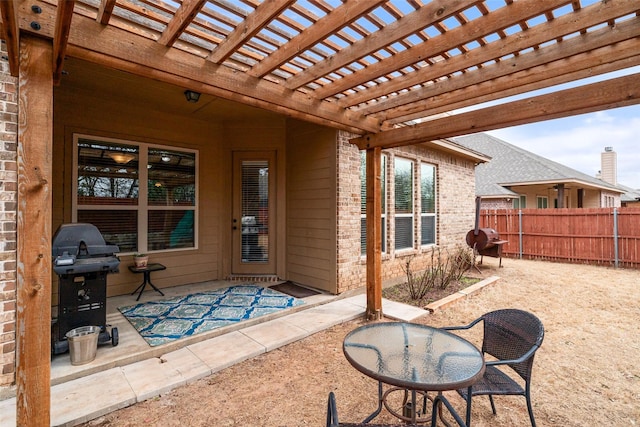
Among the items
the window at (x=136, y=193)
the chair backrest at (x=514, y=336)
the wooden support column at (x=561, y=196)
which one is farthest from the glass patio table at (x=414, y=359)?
the wooden support column at (x=561, y=196)

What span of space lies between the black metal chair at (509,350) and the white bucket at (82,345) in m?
3.19

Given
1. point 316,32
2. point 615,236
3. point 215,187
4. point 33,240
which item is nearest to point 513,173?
point 615,236

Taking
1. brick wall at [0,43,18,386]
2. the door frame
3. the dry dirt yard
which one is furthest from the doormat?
brick wall at [0,43,18,386]

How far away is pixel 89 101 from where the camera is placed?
449 centimetres

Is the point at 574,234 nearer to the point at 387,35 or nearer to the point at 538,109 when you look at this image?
the point at 538,109

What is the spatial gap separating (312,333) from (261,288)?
1.88 m

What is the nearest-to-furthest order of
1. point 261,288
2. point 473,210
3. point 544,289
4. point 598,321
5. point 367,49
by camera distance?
point 367,49 → point 598,321 → point 261,288 → point 544,289 → point 473,210

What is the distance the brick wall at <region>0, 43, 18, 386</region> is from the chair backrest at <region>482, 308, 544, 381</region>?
3729mm

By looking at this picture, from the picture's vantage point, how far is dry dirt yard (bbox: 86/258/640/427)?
2277 millimetres

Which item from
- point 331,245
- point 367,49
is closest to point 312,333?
point 331,245

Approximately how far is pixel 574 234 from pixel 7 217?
1248cm

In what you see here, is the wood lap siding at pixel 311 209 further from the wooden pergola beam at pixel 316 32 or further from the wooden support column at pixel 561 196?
the wooden support column at pixel 561 196

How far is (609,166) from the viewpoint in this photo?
20.8 m

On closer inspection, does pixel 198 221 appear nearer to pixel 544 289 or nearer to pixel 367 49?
pixel 367 49
